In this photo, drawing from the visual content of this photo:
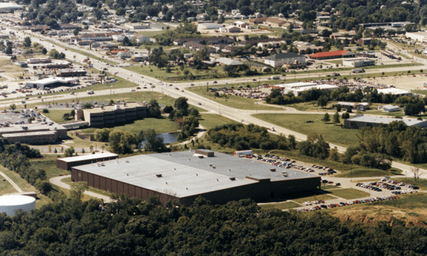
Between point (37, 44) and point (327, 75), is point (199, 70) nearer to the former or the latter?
point (327, 75)

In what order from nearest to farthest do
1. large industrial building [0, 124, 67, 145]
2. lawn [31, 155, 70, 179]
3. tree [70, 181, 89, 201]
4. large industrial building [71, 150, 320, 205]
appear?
large industrial building [71, 150, 320, 205] < tree [70, 181, 89, 201] < lawn [31, 155, 70, 179] < large industrial building [0, 124, 67, 145]

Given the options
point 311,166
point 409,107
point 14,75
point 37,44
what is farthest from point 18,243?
point 37,44

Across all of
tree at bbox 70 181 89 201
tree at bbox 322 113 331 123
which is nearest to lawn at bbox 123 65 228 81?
tree at bbox 322 113 331 123

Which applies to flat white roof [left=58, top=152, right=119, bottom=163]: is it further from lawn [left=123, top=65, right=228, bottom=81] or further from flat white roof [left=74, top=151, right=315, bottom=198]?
lawn [left=123, top=65, right=228, bottom=81]

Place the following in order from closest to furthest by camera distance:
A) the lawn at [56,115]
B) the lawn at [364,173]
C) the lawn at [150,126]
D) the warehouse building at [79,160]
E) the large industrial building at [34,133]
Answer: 1. the lawn at [364,173]
2. the warehouse building at [79,160]
3. the large industrial building at [34,133]
4. the lawn at [150,126]
5. the lawn at [56,115]

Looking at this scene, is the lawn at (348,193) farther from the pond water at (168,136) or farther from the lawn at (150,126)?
the lawn at (150,126)

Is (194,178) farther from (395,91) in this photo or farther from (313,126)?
(395,91)

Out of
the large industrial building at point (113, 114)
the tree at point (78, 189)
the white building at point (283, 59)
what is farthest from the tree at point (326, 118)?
the white building at point (283, 59)
